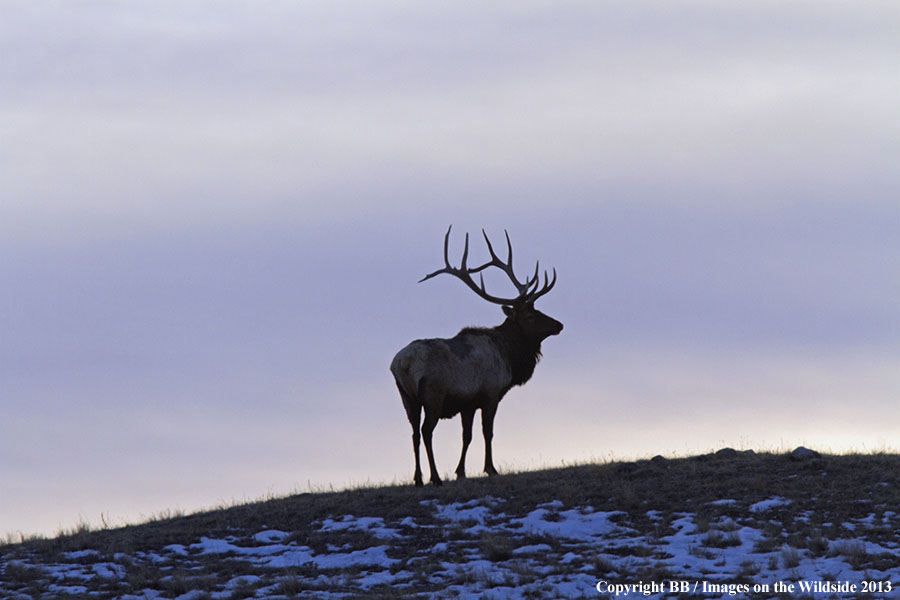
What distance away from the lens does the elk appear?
18.2 m

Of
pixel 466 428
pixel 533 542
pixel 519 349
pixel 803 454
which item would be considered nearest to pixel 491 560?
pixel 533 542

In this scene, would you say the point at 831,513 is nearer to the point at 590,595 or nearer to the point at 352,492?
the point at 590,595

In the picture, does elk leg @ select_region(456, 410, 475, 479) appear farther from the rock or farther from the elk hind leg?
the rock

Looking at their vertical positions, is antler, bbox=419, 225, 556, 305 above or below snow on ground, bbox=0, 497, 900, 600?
above

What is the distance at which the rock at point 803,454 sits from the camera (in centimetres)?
1797

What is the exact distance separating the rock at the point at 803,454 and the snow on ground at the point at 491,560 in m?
2.71

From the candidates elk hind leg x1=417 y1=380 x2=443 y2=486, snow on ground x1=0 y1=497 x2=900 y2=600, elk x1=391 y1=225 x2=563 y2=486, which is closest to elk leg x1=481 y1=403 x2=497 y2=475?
elk x1=391 y1=225 x2=563 y2=486

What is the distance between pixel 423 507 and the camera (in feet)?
52.8

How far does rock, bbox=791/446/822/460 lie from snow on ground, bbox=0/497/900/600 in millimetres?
2709

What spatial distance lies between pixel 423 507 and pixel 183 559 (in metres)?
3.18

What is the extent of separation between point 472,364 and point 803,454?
4.87 m

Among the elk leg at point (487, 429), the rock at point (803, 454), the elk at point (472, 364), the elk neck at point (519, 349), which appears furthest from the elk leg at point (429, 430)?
the rock at point (803, 454)

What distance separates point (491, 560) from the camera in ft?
44.7

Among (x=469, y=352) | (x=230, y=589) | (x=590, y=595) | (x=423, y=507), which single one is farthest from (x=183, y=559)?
(x=469, y=352)
